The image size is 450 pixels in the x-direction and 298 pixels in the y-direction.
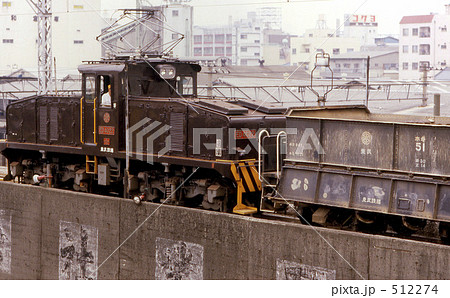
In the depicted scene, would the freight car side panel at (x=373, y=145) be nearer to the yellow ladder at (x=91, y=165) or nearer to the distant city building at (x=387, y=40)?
the yellow ladder at (x=91, y=165)

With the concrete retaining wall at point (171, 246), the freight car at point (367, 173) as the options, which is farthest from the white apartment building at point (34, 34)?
the freight car at point (367, 173)

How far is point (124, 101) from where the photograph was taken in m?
17.2

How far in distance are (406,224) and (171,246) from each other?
204 inches

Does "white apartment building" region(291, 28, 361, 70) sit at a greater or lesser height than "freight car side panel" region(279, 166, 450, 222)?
greater

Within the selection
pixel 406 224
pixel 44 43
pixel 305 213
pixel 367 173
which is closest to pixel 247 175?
pixel 305 213

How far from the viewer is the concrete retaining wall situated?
11.8 metres

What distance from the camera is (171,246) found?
14789mm

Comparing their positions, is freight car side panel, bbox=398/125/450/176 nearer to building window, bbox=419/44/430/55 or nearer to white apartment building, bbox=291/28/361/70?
white apartment building, bbox=291/28/361/70

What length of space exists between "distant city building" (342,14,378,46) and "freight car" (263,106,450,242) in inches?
3573

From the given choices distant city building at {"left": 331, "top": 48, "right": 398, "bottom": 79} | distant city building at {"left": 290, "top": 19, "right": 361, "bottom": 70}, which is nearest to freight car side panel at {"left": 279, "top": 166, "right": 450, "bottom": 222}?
distant city building at {"left": 331, "top": 48, "right": 398, "bottom": 79}

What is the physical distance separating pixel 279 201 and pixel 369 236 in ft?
8.68

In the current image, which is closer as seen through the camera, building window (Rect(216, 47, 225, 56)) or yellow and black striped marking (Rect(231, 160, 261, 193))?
yellow and black striped marking (Rect(231, 160, 261, 193))

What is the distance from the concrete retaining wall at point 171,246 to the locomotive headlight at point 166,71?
3.81m

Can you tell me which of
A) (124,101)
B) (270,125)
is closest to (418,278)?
(270,125)
